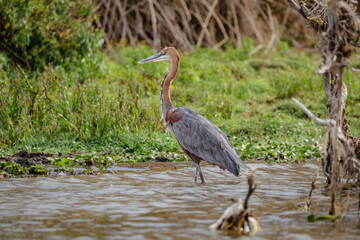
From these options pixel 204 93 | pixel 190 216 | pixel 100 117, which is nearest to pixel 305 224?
pixel 190 216

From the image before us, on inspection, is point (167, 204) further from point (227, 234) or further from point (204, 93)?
point (204, 93)

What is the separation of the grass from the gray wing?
0.86m

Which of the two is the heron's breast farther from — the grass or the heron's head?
the heron's head

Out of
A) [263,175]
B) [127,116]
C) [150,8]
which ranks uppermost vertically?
[150,8]

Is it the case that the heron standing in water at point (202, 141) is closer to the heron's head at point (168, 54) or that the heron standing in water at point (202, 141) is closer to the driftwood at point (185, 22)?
the heron's head at point (168, 54)

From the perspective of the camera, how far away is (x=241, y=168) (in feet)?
22.8

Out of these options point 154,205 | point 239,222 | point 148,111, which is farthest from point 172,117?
point 239,222

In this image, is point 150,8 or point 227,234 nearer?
point 227,234

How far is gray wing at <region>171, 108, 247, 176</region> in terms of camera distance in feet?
22.6

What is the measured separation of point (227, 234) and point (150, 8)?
448 inches

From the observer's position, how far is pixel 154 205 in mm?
5562

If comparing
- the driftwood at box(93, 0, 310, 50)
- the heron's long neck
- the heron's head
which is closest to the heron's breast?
the heron's long neck

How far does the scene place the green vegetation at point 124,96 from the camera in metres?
8.33

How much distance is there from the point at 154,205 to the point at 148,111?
4.22 metres
